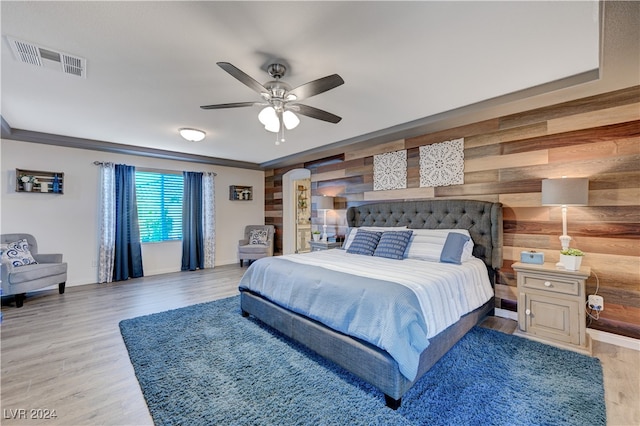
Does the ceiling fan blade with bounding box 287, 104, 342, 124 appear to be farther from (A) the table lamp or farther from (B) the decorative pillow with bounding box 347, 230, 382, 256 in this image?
(A) the table lamp

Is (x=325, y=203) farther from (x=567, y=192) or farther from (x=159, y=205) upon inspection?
(x=159, y=205)

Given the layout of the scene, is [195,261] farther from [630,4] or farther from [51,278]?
[630,4]

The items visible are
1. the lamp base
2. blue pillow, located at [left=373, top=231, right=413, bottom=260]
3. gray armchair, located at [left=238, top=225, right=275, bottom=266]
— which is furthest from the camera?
gray armchair, located at [left=238, top=225, right=275, bottom=266]

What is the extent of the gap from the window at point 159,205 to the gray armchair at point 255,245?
4.48 ft

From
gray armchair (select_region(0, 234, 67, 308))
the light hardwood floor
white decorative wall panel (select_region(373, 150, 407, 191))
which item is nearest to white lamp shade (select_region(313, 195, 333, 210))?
white decorative wall panel (select_region(373, 150, 407, 191))

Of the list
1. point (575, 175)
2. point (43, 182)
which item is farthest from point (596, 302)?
point (43, 182)

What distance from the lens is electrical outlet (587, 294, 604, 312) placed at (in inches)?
105

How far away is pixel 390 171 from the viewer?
176 inches

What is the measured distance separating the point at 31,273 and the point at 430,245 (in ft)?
17.1

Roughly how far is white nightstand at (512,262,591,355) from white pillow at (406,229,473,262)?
49 centimetres

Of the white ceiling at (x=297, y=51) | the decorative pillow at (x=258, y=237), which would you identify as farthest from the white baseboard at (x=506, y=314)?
the decorative pillow at (x=258, y=237)

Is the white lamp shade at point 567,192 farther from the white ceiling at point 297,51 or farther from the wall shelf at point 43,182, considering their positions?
the wall shelf at point 43,182

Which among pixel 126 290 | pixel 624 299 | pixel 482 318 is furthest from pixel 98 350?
pixel 624 299

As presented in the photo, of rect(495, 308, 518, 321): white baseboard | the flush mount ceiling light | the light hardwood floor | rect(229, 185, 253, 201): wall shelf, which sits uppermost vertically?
the flush mount ceiling light
